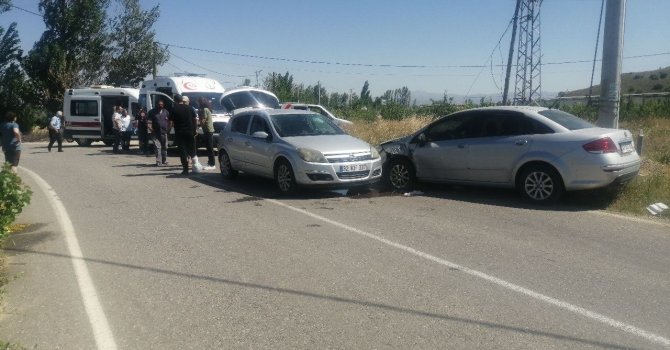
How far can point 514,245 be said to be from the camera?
7184mm

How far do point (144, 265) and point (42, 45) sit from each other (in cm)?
3700

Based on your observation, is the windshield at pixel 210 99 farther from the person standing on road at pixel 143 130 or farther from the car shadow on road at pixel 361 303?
the car shadow on road at pixel 361 303

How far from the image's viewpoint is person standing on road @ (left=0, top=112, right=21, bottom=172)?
39.7ft

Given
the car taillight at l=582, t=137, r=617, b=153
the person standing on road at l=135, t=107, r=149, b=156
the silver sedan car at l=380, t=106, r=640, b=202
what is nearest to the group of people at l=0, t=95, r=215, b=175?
the person standing on road at l=135, t=107, r=149, b=156

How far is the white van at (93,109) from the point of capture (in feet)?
83.1

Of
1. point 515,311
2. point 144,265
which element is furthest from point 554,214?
point 144,265

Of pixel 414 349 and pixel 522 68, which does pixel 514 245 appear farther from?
pixel 522 68

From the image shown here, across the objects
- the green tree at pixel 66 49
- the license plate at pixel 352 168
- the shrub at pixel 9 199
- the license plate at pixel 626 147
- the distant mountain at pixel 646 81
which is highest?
the distant mountain at pixel 646 81

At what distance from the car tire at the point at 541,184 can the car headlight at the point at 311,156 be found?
333 centimetres

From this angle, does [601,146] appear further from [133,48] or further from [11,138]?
[133,48]

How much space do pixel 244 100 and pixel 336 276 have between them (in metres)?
15.1

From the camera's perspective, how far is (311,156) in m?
10.5

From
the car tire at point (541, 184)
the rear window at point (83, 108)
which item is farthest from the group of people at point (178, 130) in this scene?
the rear window at point (83, 108)

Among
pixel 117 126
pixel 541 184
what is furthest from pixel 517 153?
pixel 117 126
